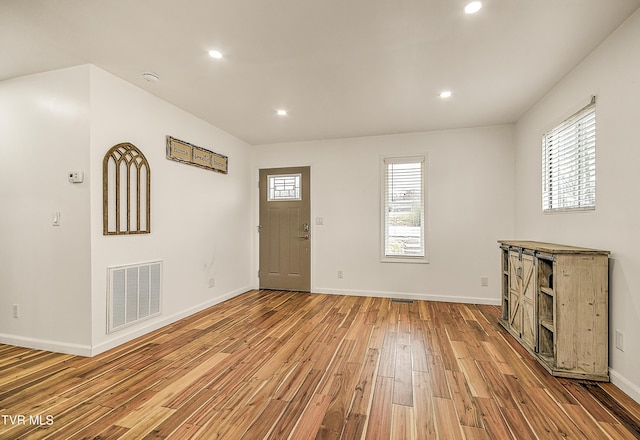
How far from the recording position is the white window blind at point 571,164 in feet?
8.71

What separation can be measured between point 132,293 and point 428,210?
4041mm

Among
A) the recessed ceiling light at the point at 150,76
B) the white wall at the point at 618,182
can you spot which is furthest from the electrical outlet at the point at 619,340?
the recessed ceiling light at the point at 150,76

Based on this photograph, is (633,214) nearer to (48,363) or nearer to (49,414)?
(49,414)

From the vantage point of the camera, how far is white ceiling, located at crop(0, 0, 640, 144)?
206 centimetres

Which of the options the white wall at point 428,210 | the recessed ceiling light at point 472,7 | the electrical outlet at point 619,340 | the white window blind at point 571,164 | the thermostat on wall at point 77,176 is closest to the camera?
the recessed ceiling light at point 472,7

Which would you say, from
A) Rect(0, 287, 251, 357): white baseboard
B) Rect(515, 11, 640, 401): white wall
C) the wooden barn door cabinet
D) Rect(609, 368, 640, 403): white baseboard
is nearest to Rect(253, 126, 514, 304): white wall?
Rect(515, 11, 640, 401): white wall

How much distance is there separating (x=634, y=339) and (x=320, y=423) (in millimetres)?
2189

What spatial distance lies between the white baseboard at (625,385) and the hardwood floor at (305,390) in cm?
4

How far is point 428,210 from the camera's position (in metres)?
4.82

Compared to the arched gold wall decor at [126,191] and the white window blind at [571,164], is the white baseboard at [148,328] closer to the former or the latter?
the arched gold wall decor at [126,191]

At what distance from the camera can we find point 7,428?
1.80 m

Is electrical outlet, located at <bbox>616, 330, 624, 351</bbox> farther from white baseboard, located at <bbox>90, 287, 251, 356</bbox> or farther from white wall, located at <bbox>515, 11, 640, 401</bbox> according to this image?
white baseboard, located at <bbox>90, 287, 251, 356</bbox>

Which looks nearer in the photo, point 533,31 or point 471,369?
point 533,31

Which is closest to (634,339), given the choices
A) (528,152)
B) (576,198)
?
(576,198)
